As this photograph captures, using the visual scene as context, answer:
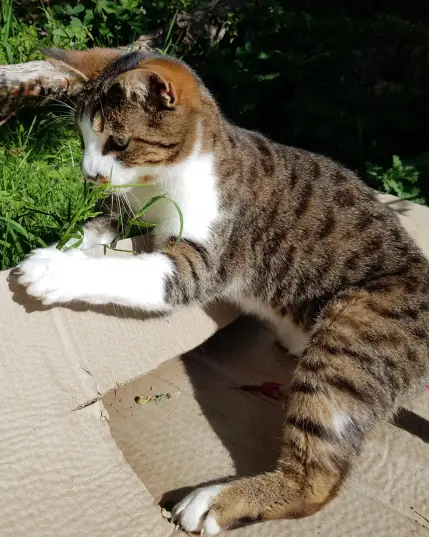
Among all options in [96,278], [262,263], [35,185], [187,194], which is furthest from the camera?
[35,185]

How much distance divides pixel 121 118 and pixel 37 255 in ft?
2.04

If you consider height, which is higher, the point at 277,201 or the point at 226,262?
the point at 277,201

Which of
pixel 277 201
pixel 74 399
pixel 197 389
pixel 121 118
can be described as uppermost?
pixel 121 118

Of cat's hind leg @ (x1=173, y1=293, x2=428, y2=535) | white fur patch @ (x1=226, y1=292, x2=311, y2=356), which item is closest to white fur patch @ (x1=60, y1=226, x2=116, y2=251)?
white fur patch @ (x1=226, y1=292, x2=311, y2=356)

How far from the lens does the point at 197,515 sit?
180cm

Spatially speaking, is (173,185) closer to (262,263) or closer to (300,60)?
(262,263)

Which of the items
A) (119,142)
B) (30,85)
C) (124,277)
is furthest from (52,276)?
(30,85)

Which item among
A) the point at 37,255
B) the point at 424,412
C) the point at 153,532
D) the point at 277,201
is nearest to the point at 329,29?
the point at 277,201

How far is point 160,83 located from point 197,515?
1448 millimetres

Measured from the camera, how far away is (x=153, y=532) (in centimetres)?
173

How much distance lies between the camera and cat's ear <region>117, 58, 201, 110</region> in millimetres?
1977

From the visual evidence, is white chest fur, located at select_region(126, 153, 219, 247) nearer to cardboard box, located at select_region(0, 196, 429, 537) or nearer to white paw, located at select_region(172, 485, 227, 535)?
cardboard box, located at select_region(0, 196, 429, 537)

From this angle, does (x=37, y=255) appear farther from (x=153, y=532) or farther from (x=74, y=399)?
(x=153, y=532)

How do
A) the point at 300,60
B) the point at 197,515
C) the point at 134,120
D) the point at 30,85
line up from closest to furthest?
1. the point at 197,515
2. the point at 134,120
3. the point at 30,85
4. the point at 300,60
